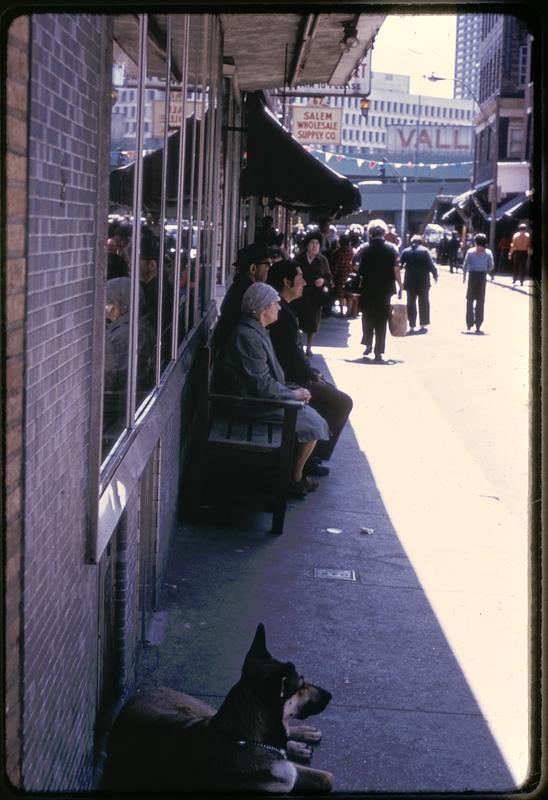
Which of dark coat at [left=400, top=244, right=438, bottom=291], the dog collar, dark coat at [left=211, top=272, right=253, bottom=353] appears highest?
dark coat at [left=400, top=244, right=438, bottom=291]

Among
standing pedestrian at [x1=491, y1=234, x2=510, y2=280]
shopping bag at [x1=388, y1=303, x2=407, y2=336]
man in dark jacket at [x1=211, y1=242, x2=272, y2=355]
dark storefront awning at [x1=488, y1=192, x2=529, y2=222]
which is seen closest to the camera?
man in dark jacket at [x1=211, y1=242, x2=272, y2=355]

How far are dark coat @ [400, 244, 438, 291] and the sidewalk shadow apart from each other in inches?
562

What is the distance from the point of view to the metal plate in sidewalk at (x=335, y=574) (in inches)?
279

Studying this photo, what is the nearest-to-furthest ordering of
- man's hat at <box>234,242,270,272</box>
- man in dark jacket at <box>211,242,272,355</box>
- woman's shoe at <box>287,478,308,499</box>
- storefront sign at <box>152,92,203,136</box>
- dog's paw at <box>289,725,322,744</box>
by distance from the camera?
dog's paw at <box>289,725,322,744</box> → storefront sign at <box>152,92,203,136</box> → woman's shoe at <box>287,478,308,499</box> → man in dark jacket at <box>211,242,272,355</box> → man's hat at <box>234,242,270,272</box>

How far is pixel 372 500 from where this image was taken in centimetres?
916

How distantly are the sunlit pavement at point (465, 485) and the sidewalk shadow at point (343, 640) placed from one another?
131mm

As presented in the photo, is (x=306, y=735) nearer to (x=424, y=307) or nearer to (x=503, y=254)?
(x=424, y=307)

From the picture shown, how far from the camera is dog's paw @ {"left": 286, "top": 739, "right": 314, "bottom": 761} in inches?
185

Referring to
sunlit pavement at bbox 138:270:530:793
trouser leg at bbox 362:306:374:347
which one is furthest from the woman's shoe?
trouser leg at bbox 362:306:374:347

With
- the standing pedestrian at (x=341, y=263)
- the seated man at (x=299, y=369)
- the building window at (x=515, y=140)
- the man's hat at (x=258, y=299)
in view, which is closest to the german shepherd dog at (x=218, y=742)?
the man's hat at (x=258, y=299)

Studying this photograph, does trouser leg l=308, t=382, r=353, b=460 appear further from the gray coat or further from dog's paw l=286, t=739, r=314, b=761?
dog's paw l=286, t=739, r=314, b=761

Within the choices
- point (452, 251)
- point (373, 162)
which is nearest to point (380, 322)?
point (452, 251)

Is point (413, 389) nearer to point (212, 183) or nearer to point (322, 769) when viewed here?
point (212, 183)

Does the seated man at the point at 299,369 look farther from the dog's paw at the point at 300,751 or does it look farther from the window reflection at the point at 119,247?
the window reflection at the point at 119,247
